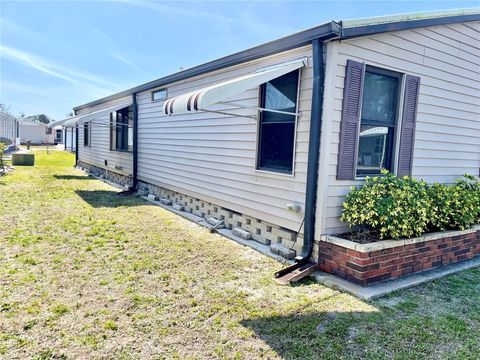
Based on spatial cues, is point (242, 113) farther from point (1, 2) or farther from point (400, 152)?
point (1, 2)

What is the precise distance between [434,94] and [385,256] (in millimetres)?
2910

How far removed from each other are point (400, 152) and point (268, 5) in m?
5.82

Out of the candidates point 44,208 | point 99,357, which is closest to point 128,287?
point 99,357

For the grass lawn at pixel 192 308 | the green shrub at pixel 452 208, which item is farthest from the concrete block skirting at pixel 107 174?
the green shrub at pixel 452 208

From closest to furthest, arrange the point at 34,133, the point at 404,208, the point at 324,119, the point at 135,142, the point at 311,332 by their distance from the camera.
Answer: the point at 311,332
the point at 404,208
the point at 324,119
the point at 135,142
the point at 34,133

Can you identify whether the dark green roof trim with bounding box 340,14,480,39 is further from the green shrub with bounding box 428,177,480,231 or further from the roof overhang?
the green shrub with bounding box 428,177,480,231

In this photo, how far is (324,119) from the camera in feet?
13.8

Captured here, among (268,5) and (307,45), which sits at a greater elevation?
(268,5)

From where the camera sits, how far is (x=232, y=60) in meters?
5.67

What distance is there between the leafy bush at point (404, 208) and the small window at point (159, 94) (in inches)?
220

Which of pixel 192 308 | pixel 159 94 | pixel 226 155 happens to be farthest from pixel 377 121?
pixel 159 94

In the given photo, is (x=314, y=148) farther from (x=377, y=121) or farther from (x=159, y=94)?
(x=159, y=94)

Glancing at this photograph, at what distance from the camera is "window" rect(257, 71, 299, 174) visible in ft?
15.6

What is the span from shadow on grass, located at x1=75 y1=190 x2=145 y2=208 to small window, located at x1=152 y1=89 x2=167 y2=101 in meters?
2.64
